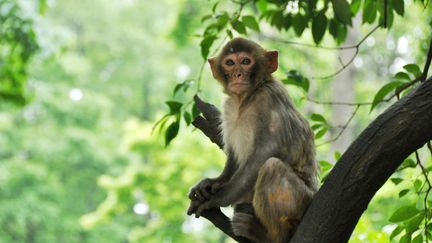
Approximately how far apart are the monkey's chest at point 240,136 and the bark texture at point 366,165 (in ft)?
4.83

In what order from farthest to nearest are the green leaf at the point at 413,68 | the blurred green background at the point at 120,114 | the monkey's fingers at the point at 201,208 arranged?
the blurred green background at the point at 120,114 → the monkey's fingers at the point at 201,208 → the green leaf at the point at 413,68

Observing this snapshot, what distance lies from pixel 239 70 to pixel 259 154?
80 cm

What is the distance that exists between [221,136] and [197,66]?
23.8 meters

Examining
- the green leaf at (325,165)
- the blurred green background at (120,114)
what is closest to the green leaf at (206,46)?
the green leaf at (325,165)

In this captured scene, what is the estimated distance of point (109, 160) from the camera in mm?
26422

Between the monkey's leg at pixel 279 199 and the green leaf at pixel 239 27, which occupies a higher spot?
the green leaf at pixel 239 27

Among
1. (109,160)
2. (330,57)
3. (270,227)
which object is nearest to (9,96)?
(270,227)

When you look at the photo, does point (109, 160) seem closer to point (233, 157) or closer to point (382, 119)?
point (233, 157)

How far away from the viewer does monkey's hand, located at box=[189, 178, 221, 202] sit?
497 cm

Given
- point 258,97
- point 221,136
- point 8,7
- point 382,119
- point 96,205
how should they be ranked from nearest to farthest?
point 382,119, point 258,97, point 221,136, point 8,7, point 96,205

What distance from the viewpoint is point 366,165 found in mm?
3541

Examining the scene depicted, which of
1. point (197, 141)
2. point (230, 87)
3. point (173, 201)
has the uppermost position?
point (197, 141)

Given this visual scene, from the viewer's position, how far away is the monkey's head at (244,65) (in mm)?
5352

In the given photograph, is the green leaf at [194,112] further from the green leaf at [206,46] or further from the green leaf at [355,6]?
the green leaf at [355,6]
